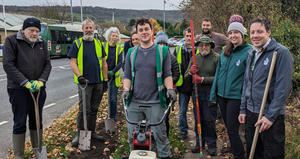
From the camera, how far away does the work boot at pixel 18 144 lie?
4000mm

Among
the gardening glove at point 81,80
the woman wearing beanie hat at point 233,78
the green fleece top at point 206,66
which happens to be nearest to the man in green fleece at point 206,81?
the green fleece top at point 206,66

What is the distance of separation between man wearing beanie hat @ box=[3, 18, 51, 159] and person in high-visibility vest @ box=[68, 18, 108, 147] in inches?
23.8

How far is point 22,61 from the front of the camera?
390 cm

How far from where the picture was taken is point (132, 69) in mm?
3434

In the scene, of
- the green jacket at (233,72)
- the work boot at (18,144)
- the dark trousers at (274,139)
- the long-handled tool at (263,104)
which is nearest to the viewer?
the long-handled tool at (263,104)

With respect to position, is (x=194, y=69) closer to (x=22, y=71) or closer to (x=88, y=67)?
(x=88, y=67)

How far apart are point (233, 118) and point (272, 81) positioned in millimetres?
984

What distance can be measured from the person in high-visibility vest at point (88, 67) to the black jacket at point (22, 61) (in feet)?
1.81

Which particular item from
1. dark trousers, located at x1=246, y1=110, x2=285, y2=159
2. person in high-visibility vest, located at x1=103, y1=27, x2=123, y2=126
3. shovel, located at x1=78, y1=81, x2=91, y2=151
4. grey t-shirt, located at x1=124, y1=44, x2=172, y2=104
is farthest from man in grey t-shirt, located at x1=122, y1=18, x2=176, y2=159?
person in high-visibility vest, located at x1=103, y1=27, x2=123, y2=126

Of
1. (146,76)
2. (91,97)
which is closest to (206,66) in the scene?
(146,76)

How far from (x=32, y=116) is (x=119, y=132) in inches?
75.9

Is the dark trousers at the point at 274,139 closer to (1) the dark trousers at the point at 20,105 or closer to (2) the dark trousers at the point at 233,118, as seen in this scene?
(2) the dark trousers at the point at 233,118

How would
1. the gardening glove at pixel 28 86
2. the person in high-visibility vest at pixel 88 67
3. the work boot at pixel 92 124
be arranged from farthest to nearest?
the work boot at pixel 92 124
the person in high-visibility vest at pixel 88 67
the gardening glove at pixel 28 86

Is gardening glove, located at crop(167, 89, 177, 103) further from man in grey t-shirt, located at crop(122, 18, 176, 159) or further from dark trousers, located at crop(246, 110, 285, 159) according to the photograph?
→ dark trousers, located at crop(246, 110, 285, 159)
